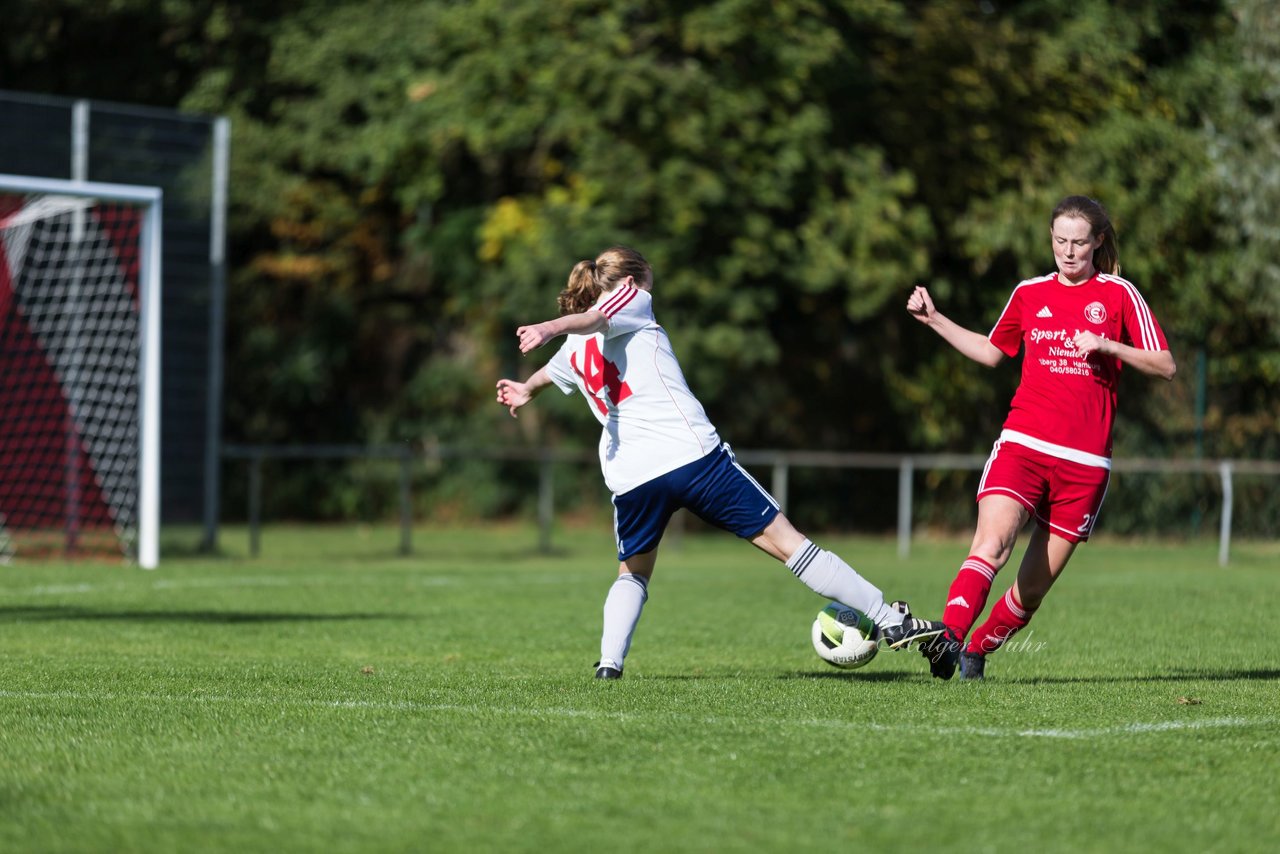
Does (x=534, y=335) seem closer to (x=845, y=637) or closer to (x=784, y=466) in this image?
(x=845, y=637)

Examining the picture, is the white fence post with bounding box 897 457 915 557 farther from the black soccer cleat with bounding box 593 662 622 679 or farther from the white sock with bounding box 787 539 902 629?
the black soccer cleat with bounding box 593 662 622 679

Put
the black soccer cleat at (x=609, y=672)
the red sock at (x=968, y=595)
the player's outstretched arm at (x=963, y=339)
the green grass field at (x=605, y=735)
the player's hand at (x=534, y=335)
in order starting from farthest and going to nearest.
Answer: the player's outstretched arm at (x=963, y=339)
the black soccer cleat at (x=609, y=672)
the red sock at (x=968, y=595)
the player's hand at (x=534, y=335)
the green grass field at (x=605, y=735)

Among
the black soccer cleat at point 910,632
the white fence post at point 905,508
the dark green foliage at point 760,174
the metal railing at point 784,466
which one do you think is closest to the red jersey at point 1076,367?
the black soccer cleat at point 910,632

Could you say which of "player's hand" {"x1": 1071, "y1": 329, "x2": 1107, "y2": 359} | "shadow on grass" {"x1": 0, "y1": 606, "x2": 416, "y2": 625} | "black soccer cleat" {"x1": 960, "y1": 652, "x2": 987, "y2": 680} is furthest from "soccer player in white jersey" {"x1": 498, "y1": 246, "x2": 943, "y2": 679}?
"shadow on grass" {"x1": 0, "y1": 606, "x2": 416, "y2": 625}

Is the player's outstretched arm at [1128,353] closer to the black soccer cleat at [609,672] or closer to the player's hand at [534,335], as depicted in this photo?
the player's hand at [534,335]

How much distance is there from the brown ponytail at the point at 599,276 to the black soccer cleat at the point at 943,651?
1.93 m

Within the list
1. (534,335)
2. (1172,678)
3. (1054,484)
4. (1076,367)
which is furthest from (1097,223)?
(534,335)

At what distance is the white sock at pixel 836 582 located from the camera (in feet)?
25.0

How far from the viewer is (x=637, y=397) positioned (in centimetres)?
762

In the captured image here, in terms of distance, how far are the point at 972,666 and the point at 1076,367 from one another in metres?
1.35

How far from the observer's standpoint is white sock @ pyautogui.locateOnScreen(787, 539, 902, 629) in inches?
300

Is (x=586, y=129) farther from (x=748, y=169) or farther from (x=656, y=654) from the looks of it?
(x=656, y=654)

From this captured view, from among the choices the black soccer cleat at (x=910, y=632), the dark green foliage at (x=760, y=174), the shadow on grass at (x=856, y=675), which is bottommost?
the shadow on grass at (x=856, y=675)

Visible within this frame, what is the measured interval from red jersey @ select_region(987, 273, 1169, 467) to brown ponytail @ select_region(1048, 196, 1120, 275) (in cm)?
11
